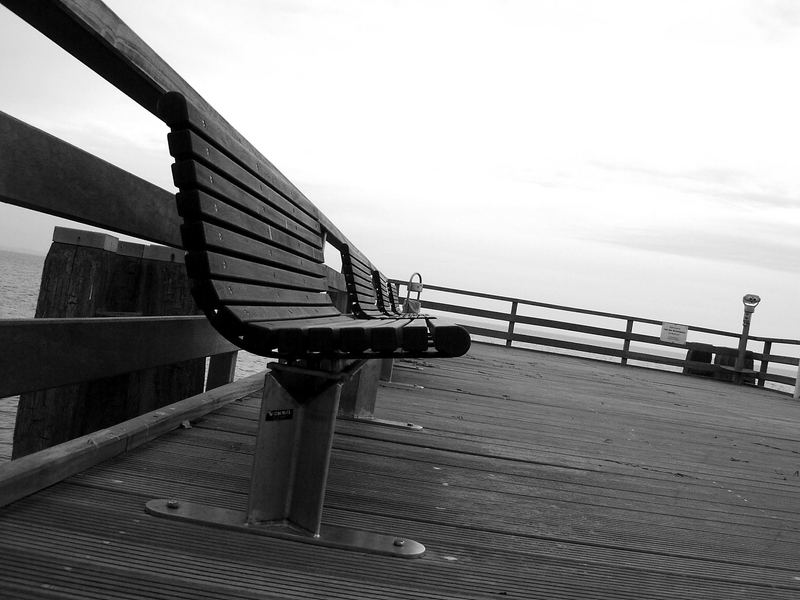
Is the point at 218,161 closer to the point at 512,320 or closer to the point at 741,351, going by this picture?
the point at 512,320

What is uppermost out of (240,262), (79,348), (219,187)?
(219,187)

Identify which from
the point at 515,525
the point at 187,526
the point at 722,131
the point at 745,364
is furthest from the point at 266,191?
the point at 722,131

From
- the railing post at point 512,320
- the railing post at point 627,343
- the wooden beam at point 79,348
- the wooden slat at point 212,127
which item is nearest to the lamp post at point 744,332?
the railing post at point 627,343

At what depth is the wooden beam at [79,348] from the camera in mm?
1297

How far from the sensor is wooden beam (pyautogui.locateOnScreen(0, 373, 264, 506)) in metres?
1.44

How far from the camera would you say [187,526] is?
147 centimetres

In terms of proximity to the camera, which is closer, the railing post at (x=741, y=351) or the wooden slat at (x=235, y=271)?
the wooden slat at (x=235, y=271)

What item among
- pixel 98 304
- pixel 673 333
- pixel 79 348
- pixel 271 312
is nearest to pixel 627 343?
pixel 673 333

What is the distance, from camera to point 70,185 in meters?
1.41

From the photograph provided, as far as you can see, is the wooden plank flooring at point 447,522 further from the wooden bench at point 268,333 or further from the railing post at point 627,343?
the railing post at point 627,343

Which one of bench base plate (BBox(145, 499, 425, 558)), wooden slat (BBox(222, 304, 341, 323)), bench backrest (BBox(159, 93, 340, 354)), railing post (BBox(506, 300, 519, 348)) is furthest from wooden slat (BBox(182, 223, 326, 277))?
railing post (BBox(506, 300, 519, 348))

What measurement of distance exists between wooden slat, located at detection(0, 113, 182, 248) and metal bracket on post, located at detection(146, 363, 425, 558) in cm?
48

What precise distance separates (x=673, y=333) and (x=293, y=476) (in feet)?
43.4

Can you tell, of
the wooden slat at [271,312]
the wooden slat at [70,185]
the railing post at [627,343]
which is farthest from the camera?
the railing post at [627,343]
